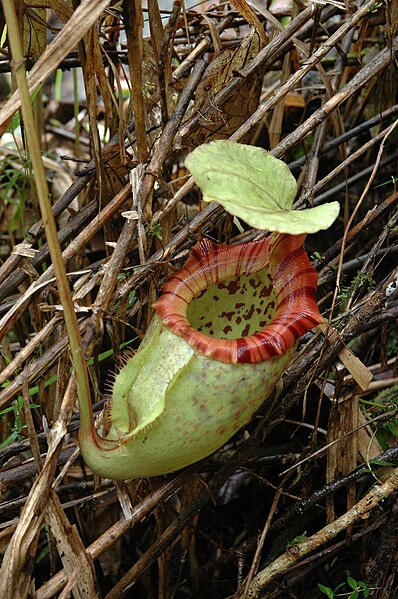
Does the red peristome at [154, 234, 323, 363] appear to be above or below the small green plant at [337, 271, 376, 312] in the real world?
above

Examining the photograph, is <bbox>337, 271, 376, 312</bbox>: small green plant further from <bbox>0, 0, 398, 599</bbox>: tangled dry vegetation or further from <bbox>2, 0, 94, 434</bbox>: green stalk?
<bbox>2, 0, 94, 434</bbox>: green stalk

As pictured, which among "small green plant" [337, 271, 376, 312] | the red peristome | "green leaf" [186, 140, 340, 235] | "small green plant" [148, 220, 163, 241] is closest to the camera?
"green leaf" [186, 140, 340, 235]

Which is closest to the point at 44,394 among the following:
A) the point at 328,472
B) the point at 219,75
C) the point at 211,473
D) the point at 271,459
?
the point at 211,473

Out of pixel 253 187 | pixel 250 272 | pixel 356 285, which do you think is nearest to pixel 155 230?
pixel 250 272

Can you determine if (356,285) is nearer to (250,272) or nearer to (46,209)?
(250,272)

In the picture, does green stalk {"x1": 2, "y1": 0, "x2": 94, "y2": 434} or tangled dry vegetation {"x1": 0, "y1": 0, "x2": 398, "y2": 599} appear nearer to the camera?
green stalk {"x1": 2, "y1": 0, "x2": 94, "y2": 434}

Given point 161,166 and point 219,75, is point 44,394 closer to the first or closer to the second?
point 161,166

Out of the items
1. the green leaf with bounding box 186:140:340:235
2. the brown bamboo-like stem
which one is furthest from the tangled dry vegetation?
the green leaf with bounding box 186:140:340:235
